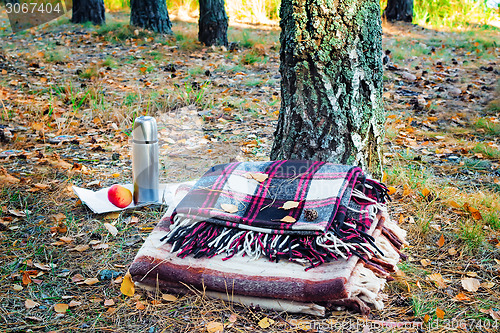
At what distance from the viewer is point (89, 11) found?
817 centimetres

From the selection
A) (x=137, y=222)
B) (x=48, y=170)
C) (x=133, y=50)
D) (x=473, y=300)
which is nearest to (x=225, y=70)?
(x=133, y=50)

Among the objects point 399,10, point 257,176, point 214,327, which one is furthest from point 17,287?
point 399,10

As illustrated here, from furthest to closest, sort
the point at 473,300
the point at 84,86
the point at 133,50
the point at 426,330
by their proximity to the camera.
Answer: the point at 133,50, the point at 84,86, the point at 473,300, the point at 426,330

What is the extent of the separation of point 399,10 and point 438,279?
320 inches

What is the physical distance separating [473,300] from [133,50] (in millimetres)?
5898

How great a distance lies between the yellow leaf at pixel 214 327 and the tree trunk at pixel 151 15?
6590 mm

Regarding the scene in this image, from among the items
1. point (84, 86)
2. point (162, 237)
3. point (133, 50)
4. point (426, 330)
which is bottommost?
point (426, 330)

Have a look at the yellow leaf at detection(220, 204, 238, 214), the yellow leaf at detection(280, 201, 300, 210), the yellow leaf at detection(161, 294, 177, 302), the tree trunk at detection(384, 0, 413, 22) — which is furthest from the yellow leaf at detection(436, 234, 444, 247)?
the tree trunk at detection(384, 0, 413, 22)

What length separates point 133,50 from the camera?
6488 mm

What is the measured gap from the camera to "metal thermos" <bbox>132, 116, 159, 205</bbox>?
2.44m

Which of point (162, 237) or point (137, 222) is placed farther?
point (137, 222)

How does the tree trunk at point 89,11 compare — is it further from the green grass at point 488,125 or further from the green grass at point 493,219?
the green grass at point 493,219

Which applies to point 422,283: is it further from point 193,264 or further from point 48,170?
point 48,170

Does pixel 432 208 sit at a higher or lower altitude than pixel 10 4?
lower
